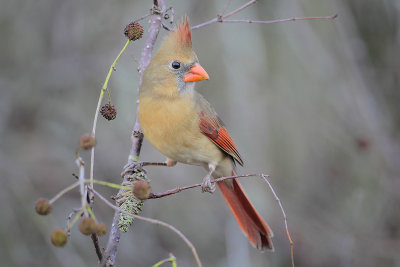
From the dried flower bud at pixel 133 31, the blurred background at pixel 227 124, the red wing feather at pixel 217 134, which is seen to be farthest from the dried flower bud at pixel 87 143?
the blurred background at pixel 227 124

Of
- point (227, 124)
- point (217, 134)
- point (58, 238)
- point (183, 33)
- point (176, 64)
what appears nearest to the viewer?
point (58, 238)

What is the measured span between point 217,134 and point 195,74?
1.57 ft

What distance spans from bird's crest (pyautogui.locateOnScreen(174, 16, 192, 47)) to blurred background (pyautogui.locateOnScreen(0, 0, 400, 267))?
3.26 ft

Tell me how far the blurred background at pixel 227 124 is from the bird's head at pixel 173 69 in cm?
86

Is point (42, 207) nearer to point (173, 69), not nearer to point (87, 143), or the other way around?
point (87, 143)

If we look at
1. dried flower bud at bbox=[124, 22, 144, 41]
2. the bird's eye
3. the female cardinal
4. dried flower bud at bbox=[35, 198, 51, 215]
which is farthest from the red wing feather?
dried flower bud at bbox=[35, 198, 51, 215]

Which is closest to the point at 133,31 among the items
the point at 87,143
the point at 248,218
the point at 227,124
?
the point at 87,143

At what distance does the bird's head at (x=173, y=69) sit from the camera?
3242 mm

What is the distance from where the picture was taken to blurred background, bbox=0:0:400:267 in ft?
14.2

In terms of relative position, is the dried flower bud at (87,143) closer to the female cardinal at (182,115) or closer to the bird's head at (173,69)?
the female cardinal at (182,115)

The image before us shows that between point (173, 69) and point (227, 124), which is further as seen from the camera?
point (227, 124)

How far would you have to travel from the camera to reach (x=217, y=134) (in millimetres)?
3516

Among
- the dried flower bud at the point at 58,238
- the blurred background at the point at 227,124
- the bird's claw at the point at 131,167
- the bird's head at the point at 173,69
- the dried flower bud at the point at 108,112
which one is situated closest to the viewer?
the dried flower bud at the point at 58,238

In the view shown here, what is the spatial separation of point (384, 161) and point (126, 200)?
303cm
